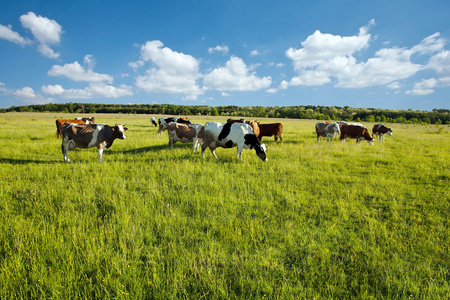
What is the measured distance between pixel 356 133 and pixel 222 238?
719 inches

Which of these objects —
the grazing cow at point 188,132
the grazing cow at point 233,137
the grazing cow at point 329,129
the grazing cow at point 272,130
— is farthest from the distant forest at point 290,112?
the grazing cow at point 233,137

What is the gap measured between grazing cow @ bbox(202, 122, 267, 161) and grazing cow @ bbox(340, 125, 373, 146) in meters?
12.8

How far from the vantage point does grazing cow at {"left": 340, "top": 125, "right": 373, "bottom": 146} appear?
55.8 feet

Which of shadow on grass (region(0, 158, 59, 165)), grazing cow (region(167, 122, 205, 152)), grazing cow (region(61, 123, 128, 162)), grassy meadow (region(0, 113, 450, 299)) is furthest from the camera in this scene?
grazing cow (region(167, 122, 205, 152))

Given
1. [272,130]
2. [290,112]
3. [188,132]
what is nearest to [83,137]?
[188,132]

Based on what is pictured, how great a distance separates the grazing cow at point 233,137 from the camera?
8945mm

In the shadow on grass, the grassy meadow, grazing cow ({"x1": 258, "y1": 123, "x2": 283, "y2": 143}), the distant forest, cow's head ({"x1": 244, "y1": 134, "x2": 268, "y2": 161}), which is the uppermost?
the distant forest

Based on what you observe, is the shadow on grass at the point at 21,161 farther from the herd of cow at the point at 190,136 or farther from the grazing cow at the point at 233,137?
the grazing cow at the point at 233,137

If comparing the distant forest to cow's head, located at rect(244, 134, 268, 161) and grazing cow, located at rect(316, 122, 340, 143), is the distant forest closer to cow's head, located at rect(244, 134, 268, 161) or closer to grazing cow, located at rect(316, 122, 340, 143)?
grazing cow, located at rect(316, 122, 340, 143)

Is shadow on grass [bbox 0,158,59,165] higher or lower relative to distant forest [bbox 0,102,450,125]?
lower

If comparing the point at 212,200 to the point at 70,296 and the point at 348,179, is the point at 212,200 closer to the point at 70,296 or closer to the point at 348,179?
the point at 70,296

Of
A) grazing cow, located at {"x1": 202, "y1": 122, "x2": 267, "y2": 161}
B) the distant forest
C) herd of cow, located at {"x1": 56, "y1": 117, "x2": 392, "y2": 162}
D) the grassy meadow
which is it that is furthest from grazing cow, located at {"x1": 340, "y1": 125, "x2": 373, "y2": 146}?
the distant forest

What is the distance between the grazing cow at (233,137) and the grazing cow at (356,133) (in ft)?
41.8

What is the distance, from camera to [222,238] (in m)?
3.34
